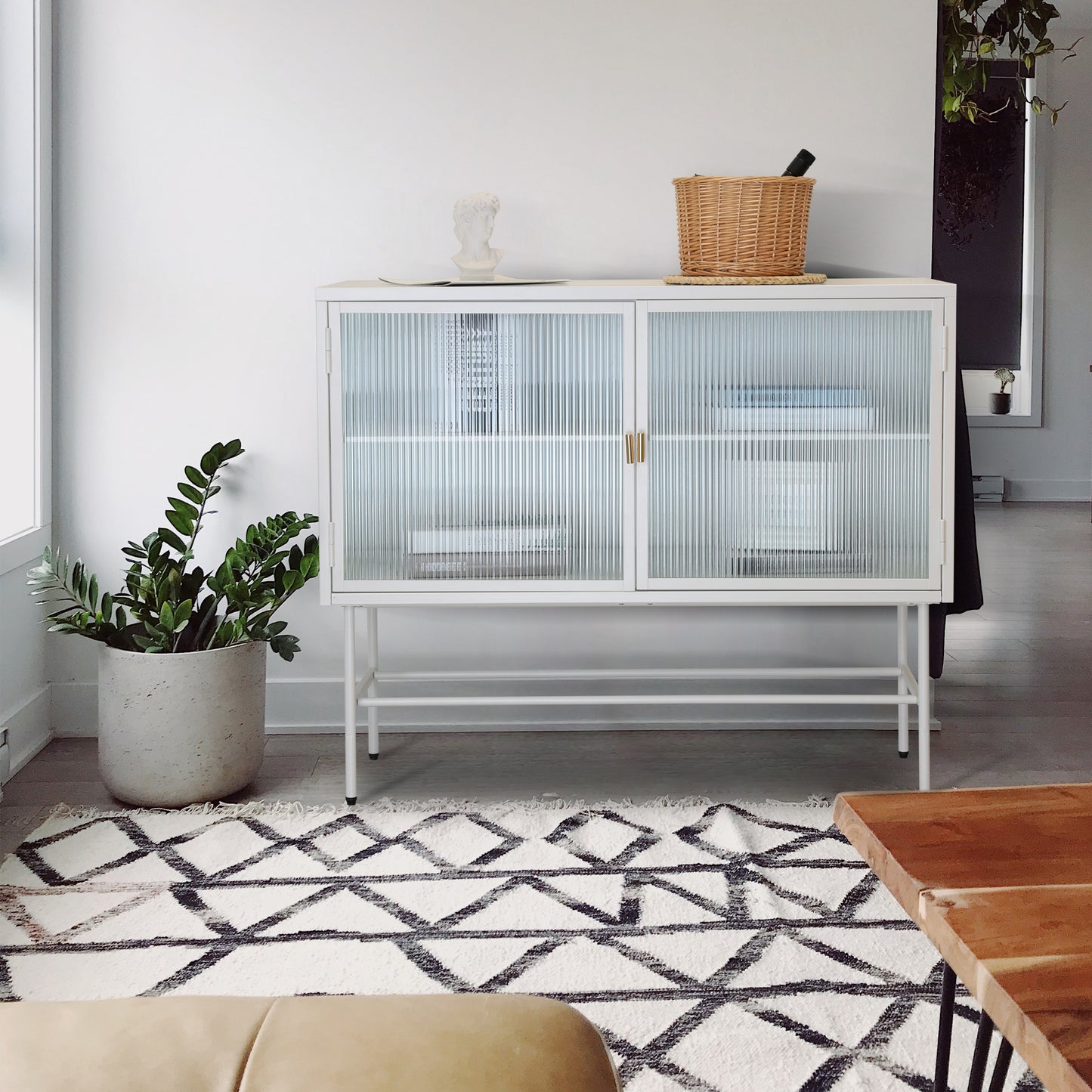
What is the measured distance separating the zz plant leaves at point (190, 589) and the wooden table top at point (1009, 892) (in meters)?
1.81

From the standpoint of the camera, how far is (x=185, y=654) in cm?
243

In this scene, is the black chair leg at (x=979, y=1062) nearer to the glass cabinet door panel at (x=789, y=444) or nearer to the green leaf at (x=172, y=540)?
the glass cabinet door panel at (x=789, y=444)

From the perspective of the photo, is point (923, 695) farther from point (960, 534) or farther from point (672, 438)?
point (672, 438)

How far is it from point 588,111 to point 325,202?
696mm

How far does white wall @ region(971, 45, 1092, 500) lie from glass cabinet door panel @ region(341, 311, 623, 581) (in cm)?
613

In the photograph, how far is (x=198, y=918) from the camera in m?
1.95

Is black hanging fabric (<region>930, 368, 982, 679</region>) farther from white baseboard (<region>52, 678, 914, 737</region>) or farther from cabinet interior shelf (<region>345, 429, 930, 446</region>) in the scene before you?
cabinet interior shelf (<region>345, 429, 930, 446</region>)

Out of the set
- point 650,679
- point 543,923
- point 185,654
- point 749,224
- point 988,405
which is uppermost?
point 749,224

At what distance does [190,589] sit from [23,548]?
1.55 feet

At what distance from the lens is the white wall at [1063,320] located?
24.9 ft

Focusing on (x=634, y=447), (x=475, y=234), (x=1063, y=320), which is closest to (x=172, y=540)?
(x=475, y=234)

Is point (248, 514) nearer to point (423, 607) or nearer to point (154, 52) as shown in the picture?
point (423, 607)

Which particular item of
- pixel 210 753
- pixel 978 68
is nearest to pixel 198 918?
pixel 210 753

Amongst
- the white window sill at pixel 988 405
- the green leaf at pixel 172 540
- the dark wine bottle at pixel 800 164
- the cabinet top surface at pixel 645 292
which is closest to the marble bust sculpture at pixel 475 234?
the cabinet top surface at pixel 645 292
